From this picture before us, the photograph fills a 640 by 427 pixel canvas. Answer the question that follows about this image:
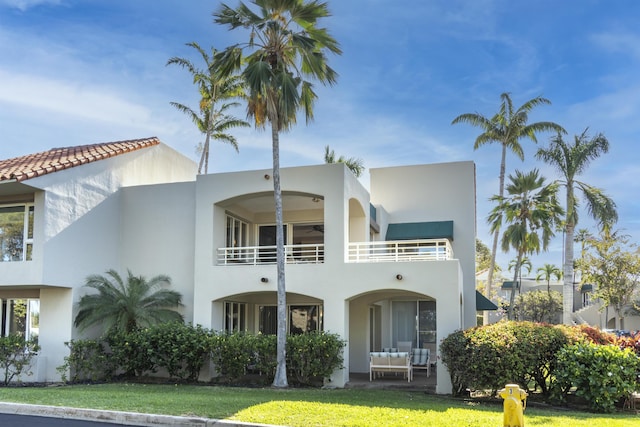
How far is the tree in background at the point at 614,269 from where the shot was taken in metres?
38.6

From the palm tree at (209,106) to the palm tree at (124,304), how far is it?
10.3 metres

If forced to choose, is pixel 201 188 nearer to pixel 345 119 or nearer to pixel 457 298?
pixel 345 119

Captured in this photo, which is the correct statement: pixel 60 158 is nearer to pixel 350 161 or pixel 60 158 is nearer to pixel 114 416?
pixel 114 416

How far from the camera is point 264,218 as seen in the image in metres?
23.3

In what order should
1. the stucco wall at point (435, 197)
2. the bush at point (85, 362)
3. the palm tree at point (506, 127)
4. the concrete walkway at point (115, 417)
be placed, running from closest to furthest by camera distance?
the concrete walkway at point (115, 417)
the bush at point (85, 362)
the stucco wall at point (435, 197)
the palm tree at point (506, 127)

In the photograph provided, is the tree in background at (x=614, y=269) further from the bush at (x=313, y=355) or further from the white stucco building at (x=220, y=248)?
the bush at (x=313, y=355)

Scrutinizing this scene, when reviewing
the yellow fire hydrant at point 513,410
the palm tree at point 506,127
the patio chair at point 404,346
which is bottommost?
the patio chair at point 404,346

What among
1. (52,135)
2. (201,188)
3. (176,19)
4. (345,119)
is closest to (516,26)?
(345,119)

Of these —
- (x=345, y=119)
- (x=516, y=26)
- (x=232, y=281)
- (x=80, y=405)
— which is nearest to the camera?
(x=80, y=405)

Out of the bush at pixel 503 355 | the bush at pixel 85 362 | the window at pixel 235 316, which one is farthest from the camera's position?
the window at pixel 235 316

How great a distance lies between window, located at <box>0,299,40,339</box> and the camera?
18.5 m

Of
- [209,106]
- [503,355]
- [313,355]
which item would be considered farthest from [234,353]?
[209,106]

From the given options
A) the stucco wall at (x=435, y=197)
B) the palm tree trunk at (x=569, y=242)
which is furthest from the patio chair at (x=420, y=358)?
the palm tree trunk at (x=569, y=242)

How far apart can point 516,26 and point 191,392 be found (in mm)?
13322
